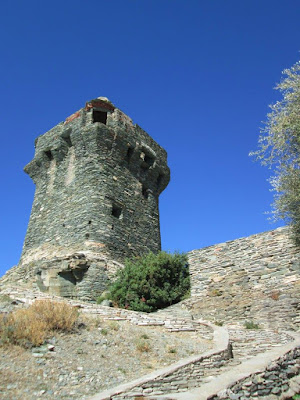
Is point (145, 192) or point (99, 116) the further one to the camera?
point (99, 116)

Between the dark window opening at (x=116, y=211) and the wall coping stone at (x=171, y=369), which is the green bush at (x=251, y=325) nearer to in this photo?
the wall coping stone at (x=171, y=369)

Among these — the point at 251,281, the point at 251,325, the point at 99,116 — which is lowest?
the point at 251,325

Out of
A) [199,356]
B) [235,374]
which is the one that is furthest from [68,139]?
[235,374]

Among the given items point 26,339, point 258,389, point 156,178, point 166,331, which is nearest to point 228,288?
point 166,331

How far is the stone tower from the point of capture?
12.7m

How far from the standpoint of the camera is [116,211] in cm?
1516

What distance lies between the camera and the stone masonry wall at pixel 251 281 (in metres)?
9.54

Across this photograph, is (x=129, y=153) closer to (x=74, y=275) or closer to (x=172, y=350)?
(x=74, y=275)

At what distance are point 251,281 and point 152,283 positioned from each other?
10.3ft

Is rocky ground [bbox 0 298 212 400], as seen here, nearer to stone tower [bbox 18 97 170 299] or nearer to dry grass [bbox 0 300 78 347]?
dry grass [bbox 0 300 78 347]

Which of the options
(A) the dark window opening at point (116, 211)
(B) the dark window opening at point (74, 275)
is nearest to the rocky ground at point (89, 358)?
(B) the dark window opening at point (74, 275)

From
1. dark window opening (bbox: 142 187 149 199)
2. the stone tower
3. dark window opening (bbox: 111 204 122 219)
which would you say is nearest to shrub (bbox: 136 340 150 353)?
the stone tower

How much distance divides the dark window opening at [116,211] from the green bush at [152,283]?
2.78 meters

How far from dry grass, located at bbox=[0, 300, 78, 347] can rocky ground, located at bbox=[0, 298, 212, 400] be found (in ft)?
0.58
